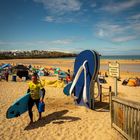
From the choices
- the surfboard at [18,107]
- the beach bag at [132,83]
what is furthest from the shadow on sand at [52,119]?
the beach bag at [132,83]

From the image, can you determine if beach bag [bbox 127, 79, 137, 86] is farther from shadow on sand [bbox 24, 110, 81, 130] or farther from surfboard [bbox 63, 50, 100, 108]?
shadow on sand [bbox 24, 110, 81, 130]

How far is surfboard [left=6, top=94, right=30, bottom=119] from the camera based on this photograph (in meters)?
9.25

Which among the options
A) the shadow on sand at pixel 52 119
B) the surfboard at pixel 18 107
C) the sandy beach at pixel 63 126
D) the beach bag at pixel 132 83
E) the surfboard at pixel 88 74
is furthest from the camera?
the beach bag at pixel 132 83

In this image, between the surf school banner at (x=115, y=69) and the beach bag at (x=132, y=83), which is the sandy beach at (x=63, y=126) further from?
the beach bag at (x=132, y=83)

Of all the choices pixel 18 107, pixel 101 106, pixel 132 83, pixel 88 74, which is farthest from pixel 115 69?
pixel 132 83

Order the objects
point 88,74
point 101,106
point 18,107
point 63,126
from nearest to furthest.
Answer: point 63,126, point 18,107, point 88,74, point 101,106

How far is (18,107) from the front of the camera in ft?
31.0

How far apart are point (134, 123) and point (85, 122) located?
9.55 feet

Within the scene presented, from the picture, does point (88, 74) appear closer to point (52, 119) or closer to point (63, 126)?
point (52, 119)

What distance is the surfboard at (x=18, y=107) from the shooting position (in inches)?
364

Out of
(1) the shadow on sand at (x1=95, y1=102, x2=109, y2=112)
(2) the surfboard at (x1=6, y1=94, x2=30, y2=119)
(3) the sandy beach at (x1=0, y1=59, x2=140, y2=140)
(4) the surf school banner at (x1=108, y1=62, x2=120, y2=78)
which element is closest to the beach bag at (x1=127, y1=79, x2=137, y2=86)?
(1) the shadow on sand at (x1=95, y1=102, x2=109, y2=112)

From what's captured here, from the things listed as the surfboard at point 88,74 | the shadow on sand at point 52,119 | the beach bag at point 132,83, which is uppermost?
the surfboard at point 88,74

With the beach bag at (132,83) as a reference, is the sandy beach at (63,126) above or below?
below

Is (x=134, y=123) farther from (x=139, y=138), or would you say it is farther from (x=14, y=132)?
(x=14, y=132)
